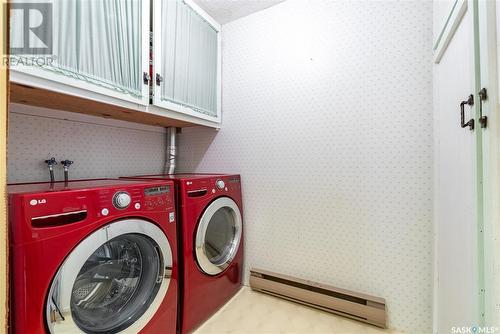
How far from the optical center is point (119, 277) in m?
1.10

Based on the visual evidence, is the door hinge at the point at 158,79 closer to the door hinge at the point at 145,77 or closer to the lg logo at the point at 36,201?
the door hinge at the point at 145,77

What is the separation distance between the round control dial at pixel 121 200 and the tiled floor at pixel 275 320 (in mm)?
869

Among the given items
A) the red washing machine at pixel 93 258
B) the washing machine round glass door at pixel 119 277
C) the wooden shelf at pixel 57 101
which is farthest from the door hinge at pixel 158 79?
the washing machine round glass door at pixel 119 277

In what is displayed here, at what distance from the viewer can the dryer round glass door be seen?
1365mm

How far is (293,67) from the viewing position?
163 centimetres

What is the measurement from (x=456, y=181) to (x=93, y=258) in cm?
155

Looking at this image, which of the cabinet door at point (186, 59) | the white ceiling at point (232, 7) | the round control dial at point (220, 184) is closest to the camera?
the cabinet door at point (186, 59)

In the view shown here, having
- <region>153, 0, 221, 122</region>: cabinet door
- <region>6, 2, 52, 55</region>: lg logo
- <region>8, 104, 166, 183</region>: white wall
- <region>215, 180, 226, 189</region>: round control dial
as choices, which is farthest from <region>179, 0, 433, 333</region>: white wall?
<region>6, 2, 52, 55</region>: lg logo

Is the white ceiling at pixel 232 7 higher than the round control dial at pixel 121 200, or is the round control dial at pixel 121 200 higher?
the white ceiling at pixel 232 7

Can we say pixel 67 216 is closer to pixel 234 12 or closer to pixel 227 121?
pixel 227 121

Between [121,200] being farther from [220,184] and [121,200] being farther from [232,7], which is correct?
[232,7]

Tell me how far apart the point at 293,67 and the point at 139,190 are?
130 centimetres

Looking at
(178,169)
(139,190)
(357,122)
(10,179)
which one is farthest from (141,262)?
(357,122)

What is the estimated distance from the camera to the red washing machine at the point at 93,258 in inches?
27.9
